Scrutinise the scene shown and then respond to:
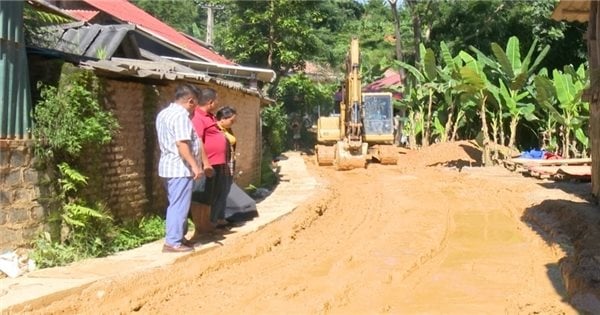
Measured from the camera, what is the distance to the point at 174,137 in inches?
258

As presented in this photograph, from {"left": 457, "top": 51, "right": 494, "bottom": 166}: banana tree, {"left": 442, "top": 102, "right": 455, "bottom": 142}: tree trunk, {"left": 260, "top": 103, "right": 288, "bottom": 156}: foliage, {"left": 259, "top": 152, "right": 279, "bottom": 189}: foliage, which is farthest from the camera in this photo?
{"left": 260, "top": 103, "right": 288, "bottom": 156}: foliage

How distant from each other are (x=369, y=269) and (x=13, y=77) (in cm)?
382

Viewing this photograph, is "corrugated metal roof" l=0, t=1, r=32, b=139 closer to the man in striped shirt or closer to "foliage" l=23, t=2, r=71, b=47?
"foliage" l=23, t=2, r=71, b=47

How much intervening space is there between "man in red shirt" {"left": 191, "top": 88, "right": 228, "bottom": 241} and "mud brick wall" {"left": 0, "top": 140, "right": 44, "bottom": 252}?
1.86 meters

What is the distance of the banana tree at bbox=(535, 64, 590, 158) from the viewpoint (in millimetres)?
16984

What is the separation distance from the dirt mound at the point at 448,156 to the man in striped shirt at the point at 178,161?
1552 cm

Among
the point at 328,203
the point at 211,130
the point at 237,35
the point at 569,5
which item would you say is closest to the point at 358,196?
the point at 328,203

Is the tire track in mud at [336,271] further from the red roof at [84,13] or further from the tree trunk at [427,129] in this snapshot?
the tree trunk at [427,129]

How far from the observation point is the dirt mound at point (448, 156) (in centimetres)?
2170

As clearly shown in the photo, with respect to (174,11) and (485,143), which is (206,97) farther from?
(174,11)

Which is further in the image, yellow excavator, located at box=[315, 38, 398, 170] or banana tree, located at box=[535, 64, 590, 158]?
yellow excavator, located at box=[315, 38, 398, 170]

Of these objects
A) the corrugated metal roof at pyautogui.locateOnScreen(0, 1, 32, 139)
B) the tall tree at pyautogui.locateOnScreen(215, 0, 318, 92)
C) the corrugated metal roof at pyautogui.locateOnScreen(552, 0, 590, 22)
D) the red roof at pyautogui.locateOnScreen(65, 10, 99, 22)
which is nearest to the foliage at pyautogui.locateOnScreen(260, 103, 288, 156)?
the tall tree at pyautogui.locateOnScreen(215, 0, 318, 92)

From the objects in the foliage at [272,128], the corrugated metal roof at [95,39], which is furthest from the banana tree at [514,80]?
the corrugated metal roof at [95,39]

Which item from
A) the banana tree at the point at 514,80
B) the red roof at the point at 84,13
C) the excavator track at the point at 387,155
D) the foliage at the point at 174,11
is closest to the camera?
the red roof at the point at 84,13
